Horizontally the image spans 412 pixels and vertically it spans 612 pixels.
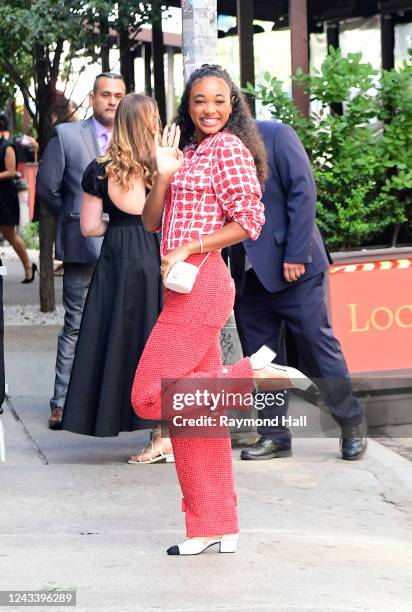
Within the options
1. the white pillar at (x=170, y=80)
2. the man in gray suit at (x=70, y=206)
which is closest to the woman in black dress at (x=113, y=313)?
the man in gray suit at (x=70, y=206)

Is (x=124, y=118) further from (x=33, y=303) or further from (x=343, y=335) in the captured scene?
(x=33, y=303)

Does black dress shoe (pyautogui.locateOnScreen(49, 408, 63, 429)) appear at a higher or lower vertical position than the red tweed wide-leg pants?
lower

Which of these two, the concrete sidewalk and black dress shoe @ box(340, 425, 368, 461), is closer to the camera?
the concrete sidewalk

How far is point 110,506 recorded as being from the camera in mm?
6172

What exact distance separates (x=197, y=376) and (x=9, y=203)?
10627 mm

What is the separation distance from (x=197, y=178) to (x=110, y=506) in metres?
1.70

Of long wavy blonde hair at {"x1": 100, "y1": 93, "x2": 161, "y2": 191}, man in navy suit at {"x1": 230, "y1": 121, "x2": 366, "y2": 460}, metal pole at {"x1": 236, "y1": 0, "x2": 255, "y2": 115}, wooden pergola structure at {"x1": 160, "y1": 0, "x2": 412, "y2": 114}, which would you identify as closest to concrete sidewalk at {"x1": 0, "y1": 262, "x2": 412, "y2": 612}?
man in navy suit at {"x1": 230, "y1": 121, "x2": 366, "y2": 460}

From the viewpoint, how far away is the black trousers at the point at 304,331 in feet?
23.2

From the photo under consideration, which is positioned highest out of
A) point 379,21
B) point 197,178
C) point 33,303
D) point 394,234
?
point 379,21

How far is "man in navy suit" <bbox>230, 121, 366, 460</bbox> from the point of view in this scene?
690 centimetres

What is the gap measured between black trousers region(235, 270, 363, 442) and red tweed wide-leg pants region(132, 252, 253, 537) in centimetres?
187

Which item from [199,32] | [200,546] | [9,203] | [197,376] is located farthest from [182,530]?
[9,203]

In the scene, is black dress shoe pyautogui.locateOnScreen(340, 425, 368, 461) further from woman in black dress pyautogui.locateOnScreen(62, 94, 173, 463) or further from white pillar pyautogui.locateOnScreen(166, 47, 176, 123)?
white pillar pyautogui.locateOnScreen(166, 47, 176, 123)

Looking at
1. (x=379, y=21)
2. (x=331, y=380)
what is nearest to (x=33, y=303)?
(x=379, y=21)
